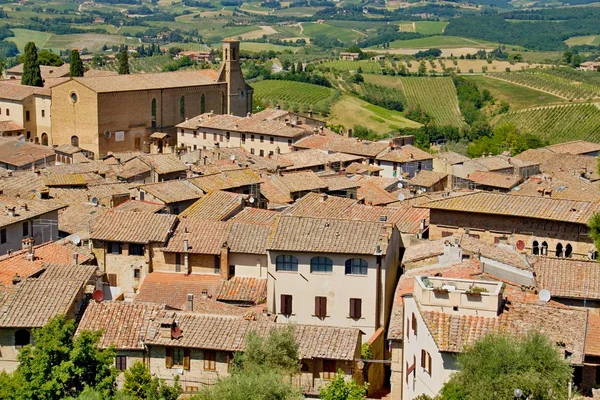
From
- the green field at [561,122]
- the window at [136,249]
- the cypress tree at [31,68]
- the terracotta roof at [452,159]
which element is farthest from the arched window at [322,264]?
the green field at [561,122]

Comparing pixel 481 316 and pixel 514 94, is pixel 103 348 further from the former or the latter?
pixel 514 94

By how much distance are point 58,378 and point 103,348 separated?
107 inches

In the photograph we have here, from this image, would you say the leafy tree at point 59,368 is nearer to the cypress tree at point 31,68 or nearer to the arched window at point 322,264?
the arched window at point 322,264

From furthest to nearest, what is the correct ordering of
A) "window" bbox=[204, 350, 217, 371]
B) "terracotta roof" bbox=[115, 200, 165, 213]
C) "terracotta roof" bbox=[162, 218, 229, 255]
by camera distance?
1. "terracotta roof" bbox=[115, 200, 165, 213]
2. "terracotta roof" bbox=[162, 218, 229, 255]
3. "window" bbox=[204, 350, 217, 371]

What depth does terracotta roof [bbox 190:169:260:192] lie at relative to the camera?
47031 mm

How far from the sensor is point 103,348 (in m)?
27.2

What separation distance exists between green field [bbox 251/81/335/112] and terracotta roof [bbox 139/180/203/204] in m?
71.2

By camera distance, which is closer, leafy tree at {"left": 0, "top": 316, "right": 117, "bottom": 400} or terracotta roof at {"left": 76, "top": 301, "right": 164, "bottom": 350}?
leafy tree at {"left": 0, "top": 316, "right": 117, "bottom": 400}

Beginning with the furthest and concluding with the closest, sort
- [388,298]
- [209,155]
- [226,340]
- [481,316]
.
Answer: [209,155] < [388,298] < [226,340] < [481,316]

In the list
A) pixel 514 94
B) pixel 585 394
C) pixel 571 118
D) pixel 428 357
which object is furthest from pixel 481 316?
pixel 514 94

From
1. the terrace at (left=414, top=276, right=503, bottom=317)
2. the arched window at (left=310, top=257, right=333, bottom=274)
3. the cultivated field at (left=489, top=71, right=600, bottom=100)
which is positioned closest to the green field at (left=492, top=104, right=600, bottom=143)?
the cultivated field at (left=489, top=71, right=600, bottom=100)

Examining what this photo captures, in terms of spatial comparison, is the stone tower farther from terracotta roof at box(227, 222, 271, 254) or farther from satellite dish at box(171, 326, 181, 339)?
satellite dish at box(171, 326, 181, 339)

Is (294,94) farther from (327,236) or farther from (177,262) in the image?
(327,236)

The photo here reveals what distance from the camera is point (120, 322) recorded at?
1110 inches
